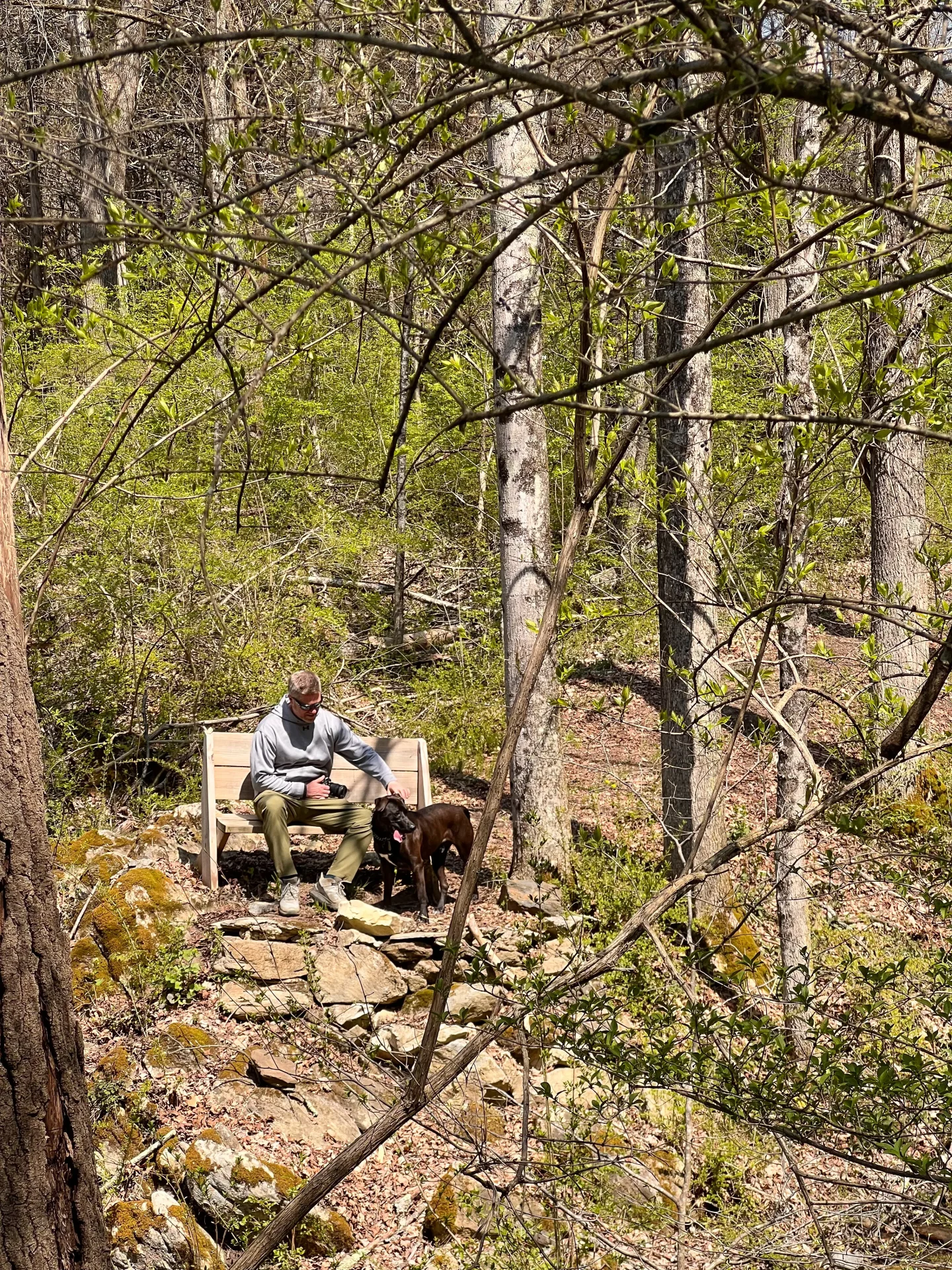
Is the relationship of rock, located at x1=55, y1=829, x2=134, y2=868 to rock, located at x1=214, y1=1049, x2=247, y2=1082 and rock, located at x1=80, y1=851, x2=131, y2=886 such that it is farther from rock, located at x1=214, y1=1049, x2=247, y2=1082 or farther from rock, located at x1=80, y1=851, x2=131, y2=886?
rock, located at x1=214, y1=1049, x2=247, y2=1082

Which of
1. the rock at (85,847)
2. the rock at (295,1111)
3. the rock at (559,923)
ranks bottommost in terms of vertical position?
the rock at (295,1111)

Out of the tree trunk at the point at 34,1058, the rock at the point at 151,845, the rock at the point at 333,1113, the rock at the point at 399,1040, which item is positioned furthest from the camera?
the rock at the point at 151,845

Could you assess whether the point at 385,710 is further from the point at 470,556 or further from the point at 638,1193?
the point at 638,1193

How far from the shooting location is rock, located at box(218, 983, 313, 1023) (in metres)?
6.23

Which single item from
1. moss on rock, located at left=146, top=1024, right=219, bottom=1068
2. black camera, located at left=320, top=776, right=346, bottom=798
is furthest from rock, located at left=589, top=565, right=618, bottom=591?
moss on rock, located at left=146, top=1024, right=219, bottom=1068

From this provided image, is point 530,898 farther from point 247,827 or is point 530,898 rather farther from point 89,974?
point 89,974

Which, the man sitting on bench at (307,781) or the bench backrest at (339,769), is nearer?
the man sitting on bench at (307,781)


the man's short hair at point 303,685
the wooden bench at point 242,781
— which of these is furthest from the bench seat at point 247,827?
the man's short hair at point 303,685

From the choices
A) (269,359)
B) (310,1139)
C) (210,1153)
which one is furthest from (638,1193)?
(269,359)

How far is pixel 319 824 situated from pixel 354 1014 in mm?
1568

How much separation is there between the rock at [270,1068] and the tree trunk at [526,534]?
2.82 m

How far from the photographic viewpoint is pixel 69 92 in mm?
15828

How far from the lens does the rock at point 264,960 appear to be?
21.5 feet

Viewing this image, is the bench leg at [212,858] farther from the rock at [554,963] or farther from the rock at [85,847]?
the rock at [554,963]
